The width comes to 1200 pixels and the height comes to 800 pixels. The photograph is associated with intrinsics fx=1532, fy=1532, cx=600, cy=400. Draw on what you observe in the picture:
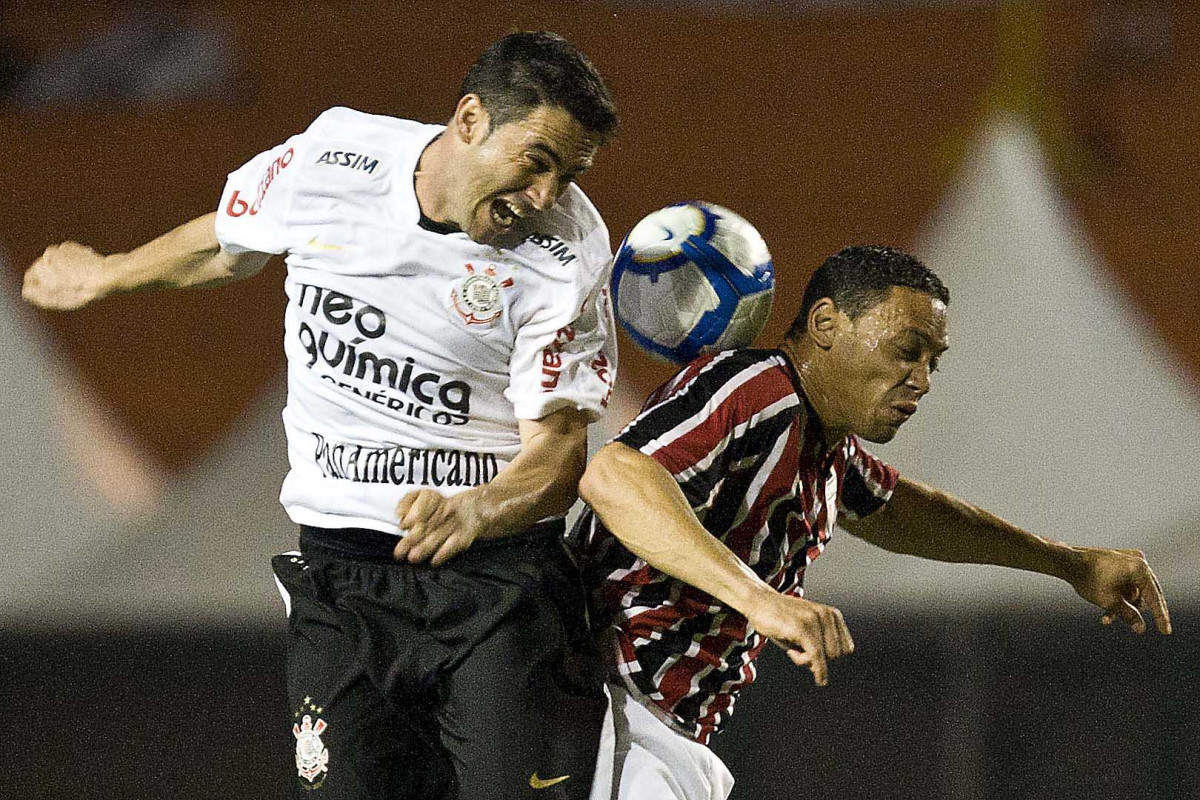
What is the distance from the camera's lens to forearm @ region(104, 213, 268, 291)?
2053 millimetres

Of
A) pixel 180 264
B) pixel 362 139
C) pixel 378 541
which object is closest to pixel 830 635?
pixel 378 541

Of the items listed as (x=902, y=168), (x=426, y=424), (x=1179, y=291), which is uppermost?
(x=902, y=168)

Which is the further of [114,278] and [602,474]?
[114,278]

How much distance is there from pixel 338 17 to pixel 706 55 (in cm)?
140

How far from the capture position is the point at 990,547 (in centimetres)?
212

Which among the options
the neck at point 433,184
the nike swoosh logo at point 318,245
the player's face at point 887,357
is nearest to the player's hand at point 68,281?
the nike swoosh logo at point 318,245

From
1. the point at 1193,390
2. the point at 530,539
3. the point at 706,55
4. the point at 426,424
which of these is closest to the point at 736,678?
the point at 530,539

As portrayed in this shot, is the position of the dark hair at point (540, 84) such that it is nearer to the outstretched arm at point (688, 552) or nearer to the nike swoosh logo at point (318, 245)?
the nike swoosh logo at point (318, 245)

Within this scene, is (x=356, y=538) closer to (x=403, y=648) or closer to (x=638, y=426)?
(x=403, y=648)

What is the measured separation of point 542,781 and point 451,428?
442 millimetres

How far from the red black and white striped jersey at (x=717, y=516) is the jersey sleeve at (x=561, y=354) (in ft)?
0.31

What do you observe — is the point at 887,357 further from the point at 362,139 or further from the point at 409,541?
the point at 362,139

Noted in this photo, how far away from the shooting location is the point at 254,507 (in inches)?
147

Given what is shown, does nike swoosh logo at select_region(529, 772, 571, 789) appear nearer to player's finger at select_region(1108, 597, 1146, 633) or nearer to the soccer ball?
the soccer ball
